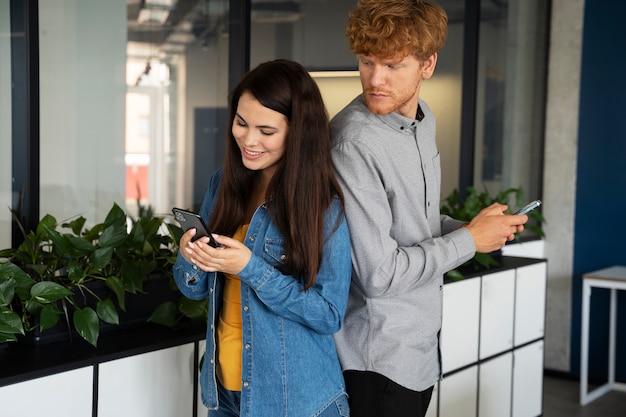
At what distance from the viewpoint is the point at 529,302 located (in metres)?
3.81

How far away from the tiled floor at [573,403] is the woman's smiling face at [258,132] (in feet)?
11.0

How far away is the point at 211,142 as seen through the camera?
9.91ft

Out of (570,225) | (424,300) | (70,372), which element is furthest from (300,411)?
(570,225)

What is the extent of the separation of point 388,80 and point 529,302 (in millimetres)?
2500

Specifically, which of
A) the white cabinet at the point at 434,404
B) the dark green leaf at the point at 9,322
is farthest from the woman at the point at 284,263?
the white cabinet at the point at 434,404

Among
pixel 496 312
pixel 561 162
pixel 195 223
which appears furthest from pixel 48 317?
pixel 561 162

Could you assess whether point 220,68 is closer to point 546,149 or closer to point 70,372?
point 70,372

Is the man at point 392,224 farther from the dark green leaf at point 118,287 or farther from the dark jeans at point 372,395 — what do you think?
the dark green leaf at point 118,287

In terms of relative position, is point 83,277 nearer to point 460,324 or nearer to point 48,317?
point 48,317

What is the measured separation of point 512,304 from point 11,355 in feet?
7.73

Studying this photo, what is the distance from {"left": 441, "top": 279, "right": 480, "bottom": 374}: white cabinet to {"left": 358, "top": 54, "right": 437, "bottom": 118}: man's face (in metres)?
1.70

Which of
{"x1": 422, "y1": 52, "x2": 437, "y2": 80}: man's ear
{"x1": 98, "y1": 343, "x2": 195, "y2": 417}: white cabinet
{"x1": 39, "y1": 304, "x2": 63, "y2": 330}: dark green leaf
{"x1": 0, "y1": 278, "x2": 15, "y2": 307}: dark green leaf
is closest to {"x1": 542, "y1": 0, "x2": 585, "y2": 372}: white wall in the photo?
{"x1": 98, "y1": 343, "x2": 195, "y2": 417}: white cabinet

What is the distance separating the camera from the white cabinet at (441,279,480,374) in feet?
10.6

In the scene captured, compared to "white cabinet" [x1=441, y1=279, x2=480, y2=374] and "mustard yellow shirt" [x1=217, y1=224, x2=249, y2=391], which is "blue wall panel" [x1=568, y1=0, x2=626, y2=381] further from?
"mustard yellow shirt" [x1=217, y1=224, x2=249, y2=391]
